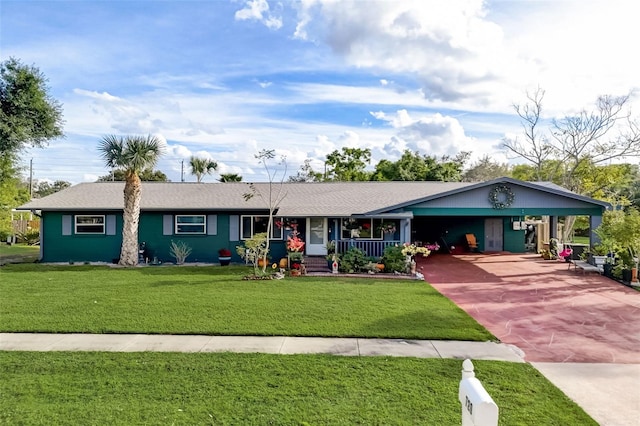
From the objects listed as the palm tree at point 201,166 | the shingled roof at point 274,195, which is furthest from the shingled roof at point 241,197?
the palm tree at point 201,166

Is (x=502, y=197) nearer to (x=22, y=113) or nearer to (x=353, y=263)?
(x=353, y=263)

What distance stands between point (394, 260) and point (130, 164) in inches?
458

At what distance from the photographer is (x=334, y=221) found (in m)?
18.2

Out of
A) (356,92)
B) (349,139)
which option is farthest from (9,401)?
(349,139)

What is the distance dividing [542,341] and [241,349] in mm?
5739

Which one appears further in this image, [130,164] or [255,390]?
[130,164]

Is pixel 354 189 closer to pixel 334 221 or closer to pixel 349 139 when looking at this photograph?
pixel 334 221

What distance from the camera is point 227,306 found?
10.4m

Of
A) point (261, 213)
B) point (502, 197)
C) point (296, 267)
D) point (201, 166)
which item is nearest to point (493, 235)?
point (502, 197)

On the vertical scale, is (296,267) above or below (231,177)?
below

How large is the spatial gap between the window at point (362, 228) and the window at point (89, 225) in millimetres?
11357

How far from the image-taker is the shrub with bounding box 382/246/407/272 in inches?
635

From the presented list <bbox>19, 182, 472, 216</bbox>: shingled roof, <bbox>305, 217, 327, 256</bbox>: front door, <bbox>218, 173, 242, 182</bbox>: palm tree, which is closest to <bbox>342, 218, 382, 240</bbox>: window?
<bbox>19, 182, 472, 216</bbox>: shingled roof

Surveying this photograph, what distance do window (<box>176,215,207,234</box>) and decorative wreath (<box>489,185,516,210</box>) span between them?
12.7 meters
